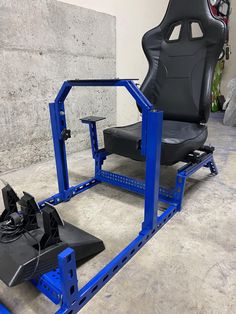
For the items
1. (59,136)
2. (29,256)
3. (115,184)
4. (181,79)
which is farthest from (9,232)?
(181,79)

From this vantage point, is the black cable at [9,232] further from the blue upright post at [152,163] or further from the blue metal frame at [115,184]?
the blue upright post at [152,163]

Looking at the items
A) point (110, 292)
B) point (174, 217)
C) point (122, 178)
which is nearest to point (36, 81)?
point (122, 178)

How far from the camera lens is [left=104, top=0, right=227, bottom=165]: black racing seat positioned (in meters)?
1.54

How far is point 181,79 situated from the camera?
195 cm

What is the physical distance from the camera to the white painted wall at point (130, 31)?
2881mm

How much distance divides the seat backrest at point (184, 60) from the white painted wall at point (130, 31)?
1.09 m

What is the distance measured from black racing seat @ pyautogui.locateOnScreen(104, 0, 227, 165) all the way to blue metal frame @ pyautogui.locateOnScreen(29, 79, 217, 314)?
22 centimetres

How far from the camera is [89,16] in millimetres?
2527

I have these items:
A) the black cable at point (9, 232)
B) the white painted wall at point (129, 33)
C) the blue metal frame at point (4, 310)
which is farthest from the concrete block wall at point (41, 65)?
the blue metal frame at point (4, 310)

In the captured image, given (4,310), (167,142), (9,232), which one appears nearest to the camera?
(4,310)

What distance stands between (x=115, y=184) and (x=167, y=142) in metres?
0.57

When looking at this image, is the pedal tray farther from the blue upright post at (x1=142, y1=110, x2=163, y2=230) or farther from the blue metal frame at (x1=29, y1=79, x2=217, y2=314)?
the blue upright post at (x1=142, y1=110, x2=163, y2=230)

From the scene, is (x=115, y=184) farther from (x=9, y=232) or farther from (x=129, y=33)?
(x=129, y=33)

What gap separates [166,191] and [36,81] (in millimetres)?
1627
